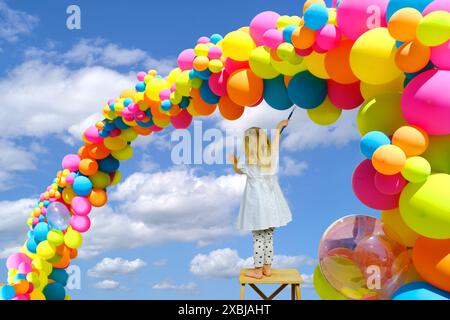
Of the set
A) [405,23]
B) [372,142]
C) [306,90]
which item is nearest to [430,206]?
[372,142]

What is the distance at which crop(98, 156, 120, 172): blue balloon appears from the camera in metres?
4.84

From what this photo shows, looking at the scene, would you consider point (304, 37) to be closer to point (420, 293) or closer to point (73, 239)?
point (420, 293)

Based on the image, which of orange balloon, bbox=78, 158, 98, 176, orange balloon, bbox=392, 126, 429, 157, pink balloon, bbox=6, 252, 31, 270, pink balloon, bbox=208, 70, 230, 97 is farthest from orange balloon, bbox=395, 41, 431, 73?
pink balloon, bbox=6, 252, 31, 270

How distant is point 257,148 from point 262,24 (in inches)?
44.2

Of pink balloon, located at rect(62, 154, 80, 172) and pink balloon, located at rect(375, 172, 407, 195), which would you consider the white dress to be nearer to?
pink balloon, located at rect(375, 172, 407, 195)

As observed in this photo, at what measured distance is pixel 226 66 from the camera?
10.7 ft

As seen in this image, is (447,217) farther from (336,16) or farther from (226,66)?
(226,66)

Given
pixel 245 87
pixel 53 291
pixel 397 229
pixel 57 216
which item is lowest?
pixel 53 291

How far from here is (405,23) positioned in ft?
6.75

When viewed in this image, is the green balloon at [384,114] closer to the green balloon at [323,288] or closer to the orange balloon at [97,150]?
the green balloon at [323,288]

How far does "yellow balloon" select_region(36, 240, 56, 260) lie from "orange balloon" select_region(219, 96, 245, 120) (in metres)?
2.44
